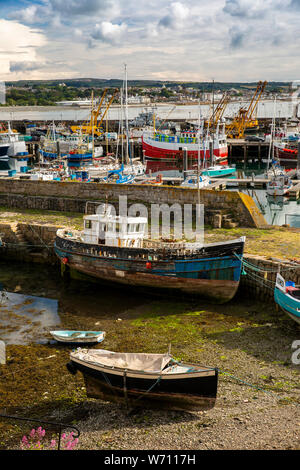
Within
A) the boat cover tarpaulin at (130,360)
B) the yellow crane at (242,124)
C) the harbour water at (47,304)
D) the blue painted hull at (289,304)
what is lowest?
the harbour water at (47,304)

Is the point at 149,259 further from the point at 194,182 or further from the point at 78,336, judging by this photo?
the point at 194,182

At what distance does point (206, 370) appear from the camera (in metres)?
9.03

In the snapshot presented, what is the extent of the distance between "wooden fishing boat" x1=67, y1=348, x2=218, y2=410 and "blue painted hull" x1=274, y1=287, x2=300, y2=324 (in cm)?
410

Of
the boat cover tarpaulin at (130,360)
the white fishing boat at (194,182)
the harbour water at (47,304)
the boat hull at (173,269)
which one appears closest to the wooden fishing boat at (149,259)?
the boat hull at (173,269)

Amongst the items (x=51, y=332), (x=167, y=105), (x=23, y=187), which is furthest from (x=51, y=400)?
(x=167, y=105)

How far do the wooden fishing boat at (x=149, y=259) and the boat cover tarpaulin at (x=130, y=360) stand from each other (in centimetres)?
556

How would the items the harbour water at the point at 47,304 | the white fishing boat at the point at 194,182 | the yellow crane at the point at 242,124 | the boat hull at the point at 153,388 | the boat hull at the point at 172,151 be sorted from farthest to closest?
the yellow crane at the point at 242,124, the boat hull at the point at 172,151, the white fishing boat at the point at 194,182, the harbour water at the point at 47,304, the boat hull at the point at 153,388

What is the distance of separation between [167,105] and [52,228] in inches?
6747

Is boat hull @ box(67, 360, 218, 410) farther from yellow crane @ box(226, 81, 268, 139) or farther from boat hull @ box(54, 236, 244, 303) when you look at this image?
yellow crane @ box(226, 81, 268, 139)

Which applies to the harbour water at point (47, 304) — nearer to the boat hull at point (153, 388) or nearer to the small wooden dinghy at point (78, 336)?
the small wooden dinghy at point (78, 336)

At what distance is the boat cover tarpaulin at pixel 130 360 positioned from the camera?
31.6 ft

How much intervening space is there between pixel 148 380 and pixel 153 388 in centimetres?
21

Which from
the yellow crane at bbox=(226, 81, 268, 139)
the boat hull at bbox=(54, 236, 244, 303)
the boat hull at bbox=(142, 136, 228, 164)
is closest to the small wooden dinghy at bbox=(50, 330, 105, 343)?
the boat hull at bbox=(54, 236, 244, 303)

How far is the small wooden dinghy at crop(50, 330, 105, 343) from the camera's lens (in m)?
12.4
